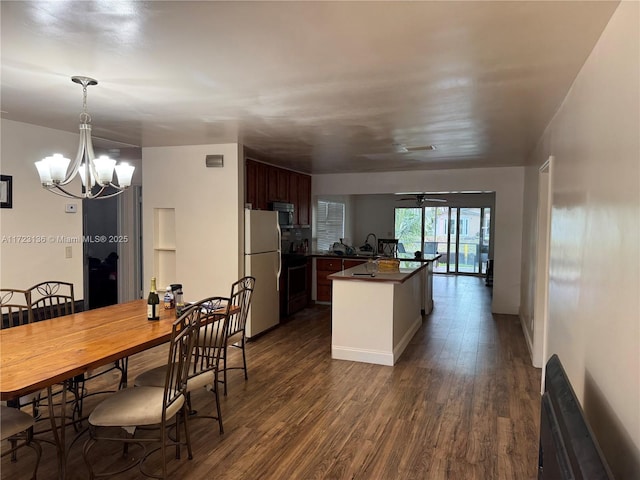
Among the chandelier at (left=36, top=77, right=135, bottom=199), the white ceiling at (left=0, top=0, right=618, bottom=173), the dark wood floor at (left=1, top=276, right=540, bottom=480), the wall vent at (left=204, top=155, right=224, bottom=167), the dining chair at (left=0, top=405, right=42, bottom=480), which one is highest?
the white ceiling at (left=0, top=0, right=618, bottom=173)

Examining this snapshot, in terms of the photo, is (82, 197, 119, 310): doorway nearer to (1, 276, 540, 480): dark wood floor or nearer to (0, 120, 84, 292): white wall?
(0, 120, 84, 292): white wall

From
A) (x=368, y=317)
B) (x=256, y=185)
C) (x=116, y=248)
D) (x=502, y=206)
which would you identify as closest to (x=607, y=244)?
(x=368, y=317)

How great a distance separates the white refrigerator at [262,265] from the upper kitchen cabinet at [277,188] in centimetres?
52

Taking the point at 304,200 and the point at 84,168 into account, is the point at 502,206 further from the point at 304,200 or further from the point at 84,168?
the point at 84,168

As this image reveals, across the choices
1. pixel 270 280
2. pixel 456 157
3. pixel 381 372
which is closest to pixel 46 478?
pixel 381 372

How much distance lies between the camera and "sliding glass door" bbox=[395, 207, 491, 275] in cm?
1157

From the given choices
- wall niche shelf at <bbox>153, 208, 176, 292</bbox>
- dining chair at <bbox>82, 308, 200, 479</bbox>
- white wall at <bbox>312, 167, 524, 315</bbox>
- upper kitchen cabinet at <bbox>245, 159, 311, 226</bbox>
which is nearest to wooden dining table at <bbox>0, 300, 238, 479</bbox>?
dining chair at <bbox>82, 308, 200, 479</bbox>

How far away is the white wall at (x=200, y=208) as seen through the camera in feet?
15.9

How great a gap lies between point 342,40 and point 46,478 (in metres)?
2.81

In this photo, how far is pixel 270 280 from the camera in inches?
216

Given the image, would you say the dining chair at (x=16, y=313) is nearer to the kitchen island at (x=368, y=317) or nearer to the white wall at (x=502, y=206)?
the kitchen island at (x=368, y=317)

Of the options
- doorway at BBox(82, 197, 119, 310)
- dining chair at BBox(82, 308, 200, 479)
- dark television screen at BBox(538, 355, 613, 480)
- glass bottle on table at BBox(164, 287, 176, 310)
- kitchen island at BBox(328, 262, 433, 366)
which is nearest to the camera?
dark television screen at BBox(538, 355, 613, 480)

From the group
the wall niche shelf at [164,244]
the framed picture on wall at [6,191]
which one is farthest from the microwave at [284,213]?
the framed picture on wall at [6,191]

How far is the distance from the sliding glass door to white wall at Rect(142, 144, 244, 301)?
7872mm
